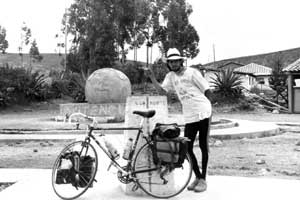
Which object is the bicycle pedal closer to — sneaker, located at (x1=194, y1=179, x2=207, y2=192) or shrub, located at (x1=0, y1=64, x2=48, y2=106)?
sneaker, located at (x1=194, y1=179, x2=207, y2=192)

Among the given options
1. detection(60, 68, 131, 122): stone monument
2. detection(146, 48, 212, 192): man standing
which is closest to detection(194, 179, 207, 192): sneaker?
detection(146, 48, 212, 192): man standing

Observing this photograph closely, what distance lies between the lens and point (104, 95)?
15.5 meters

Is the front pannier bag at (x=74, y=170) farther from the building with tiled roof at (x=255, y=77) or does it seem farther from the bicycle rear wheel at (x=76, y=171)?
the building with tiled roof at (x=255, y=77)

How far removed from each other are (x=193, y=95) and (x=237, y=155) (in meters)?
4.37

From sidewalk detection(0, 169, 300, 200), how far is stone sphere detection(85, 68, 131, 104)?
9.54 m

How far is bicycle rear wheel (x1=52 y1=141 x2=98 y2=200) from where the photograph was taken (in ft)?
15.3

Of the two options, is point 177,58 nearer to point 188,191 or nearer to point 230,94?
point 188,191

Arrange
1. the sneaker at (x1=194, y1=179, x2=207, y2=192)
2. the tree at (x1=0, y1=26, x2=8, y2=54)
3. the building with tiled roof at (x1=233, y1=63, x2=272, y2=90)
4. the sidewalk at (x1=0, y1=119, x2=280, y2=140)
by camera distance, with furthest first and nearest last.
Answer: the tree at (x1=0, y1=26, x2=8, y2=54) → the building with tiled roof at (x1=233, y1=63, x2=272, y2=90) → the sidewalk at (x1=0, y1=119, x2=280, y2=140) → the sneaker at (x1=194, y1=179, x2=207, y2=192)

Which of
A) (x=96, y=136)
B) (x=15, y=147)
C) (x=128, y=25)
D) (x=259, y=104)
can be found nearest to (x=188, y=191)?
(x=96, y=136)

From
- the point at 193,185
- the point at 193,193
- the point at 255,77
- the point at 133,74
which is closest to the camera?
the point at 193,193

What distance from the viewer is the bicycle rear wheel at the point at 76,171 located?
15.3 feet

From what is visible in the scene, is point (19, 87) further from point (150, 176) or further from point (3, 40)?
point (3, 40)

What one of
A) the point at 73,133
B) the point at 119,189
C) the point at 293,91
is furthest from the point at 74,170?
the point at 293,91

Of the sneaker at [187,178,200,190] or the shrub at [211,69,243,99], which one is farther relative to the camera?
the shrub at [211,69,243,99]
